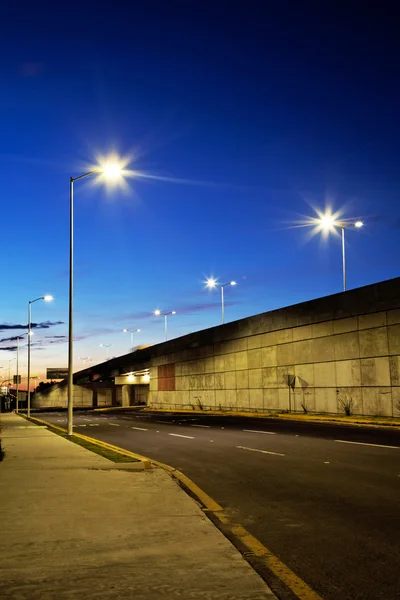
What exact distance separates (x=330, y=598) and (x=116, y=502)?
452cm

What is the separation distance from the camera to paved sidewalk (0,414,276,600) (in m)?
4.95

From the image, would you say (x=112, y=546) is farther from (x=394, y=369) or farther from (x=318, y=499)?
(x=394, y=369)

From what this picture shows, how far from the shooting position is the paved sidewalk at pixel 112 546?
495cm

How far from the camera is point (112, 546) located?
6297 millimetres

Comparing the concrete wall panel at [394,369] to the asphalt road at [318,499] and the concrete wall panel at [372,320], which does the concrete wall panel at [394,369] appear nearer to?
the concrete wall panel at [372,320]

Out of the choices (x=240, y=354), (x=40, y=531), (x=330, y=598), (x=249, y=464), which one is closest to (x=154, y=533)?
(x=40, y=531)

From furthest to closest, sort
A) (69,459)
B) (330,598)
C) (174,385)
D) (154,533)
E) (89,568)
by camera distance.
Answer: (174,385) → (69,459) → (154,533) → (89,568) → (330,598)

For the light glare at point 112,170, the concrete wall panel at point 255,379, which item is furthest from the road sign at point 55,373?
the light glare at point 112,170

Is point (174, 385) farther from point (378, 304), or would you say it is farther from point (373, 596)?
point (373, 596)

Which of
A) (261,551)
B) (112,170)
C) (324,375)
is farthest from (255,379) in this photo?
(261,551)

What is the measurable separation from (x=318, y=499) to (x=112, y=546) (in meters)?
4.43

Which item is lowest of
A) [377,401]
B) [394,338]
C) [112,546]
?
[112,546]

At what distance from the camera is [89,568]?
5.48 meters

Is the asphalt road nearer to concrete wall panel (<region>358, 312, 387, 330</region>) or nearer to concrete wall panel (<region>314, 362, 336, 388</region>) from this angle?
concrete wall panel (<region>358, 312, 387, 330</region>)
